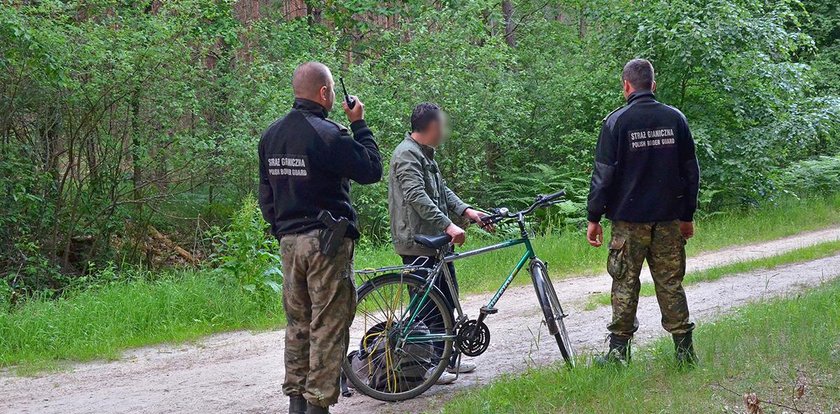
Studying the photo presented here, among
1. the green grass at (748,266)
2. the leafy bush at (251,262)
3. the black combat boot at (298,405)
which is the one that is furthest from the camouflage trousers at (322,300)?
the green grass at (748,266)

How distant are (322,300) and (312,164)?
0.84 meters

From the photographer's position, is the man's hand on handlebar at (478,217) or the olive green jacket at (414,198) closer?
the olive green jacket at (414,198)

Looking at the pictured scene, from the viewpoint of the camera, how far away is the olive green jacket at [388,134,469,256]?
20.9 ft

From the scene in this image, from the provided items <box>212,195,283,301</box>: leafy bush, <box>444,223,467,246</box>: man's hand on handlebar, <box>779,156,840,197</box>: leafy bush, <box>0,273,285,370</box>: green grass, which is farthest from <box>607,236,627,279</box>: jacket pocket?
<box>779,156,840,197</box>: leafy bush

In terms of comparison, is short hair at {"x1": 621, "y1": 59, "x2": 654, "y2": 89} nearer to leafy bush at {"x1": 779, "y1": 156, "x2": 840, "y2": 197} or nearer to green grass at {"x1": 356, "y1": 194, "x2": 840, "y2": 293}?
green grass at {"x1": 356, "y1": 194, "x2": 840, "y2": 293}

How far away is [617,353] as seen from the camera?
6301mm

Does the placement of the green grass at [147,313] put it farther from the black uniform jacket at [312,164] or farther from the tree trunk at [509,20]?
the tree trunk at [509,20]

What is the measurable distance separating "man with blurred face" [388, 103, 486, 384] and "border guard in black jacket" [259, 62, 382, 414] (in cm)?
88

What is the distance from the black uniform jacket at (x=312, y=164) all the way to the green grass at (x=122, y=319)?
12.9ft

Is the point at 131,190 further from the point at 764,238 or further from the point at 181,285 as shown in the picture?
the point at 764,238

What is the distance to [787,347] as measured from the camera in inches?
252

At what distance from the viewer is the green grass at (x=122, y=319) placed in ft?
28.3

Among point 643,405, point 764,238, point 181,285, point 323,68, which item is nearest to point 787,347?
point 643,405

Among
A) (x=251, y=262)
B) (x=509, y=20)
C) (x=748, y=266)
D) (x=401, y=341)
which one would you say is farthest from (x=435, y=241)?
(x=509, y=20)
